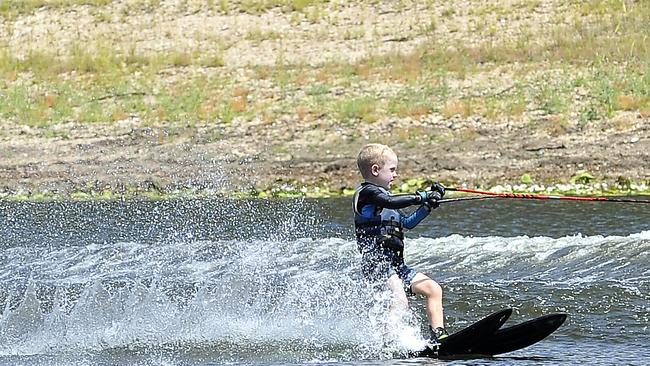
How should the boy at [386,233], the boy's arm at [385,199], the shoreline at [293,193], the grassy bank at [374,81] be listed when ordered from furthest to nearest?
1. the grassy bank at [374,81]
2. the shoreline at [293,193]
3. the boy at [386,233]
4. the boy's arm at [385,199]

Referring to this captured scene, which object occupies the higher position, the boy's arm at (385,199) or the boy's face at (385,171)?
the boy's face at (385,171)

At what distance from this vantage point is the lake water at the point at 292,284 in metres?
7.77

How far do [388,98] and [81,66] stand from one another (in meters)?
7.49

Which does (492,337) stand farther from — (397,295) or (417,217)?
(417,217)

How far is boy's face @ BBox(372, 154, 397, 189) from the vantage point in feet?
24.6

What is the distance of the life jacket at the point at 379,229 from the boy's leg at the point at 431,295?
0.76 feet

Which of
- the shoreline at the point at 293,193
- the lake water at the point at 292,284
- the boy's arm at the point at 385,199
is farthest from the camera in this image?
the shoreline at the point at 293,193

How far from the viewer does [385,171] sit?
295 inches

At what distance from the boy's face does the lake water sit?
0.67m

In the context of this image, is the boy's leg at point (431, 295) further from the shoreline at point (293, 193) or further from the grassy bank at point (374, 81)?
the grassy bank at point (374, 81)

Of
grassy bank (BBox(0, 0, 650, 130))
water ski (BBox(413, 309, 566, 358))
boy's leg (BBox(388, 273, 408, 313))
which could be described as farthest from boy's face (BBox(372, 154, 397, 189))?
grassy bank (BBox(0, 0, 650, 130))

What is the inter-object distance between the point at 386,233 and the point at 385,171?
14.8 inches

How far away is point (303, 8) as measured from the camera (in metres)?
28.7

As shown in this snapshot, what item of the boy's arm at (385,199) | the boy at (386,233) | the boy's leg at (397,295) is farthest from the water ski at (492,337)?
the boy's arm at (385,199)
